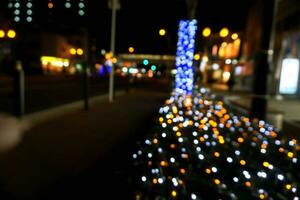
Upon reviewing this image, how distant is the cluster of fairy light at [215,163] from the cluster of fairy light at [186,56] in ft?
15.5

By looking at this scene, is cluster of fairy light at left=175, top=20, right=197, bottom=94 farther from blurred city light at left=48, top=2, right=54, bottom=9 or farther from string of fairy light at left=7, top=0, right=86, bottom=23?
blurred city light at left=48, top=2, right=54, bottom=9

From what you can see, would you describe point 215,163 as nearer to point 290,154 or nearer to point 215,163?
point 215,163

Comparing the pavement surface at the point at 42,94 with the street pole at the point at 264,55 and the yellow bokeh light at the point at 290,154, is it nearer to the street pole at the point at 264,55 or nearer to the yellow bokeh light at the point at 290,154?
the street pole at the point at 264,55

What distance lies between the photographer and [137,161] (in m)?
4.86

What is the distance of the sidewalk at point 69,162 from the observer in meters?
4.57

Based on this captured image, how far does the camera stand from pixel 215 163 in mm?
4258

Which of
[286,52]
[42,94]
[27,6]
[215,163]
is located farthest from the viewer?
[286,52]

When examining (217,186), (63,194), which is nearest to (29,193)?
(63,194)

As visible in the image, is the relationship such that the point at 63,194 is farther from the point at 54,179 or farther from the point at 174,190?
the point at 174,190

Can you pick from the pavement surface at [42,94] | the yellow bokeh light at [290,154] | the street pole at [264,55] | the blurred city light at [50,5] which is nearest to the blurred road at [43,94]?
the pavement surface at [42,94]

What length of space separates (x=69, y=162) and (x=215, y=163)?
251 centimetres

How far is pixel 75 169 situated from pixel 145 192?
2124 millimetres

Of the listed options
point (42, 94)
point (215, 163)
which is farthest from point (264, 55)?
point (42, 94)

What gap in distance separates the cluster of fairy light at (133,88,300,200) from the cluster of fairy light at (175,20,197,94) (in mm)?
4739
